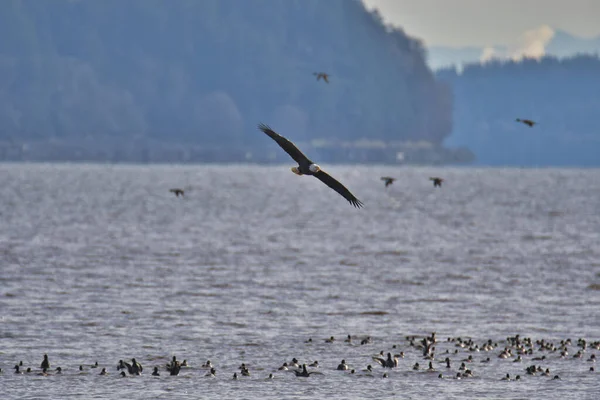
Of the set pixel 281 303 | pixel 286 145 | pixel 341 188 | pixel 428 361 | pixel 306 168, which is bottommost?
pixel 428 361

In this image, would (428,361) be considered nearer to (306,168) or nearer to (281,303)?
(306,168)

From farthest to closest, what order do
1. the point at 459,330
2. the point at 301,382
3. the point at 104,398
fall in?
1. the point at 459,330
2. the point at 301,382
3. the point at 104,398

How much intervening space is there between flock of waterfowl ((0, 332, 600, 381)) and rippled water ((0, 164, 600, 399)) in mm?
164

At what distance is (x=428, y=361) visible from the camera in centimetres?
3538

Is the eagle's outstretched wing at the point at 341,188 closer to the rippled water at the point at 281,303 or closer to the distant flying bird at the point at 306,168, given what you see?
the distant flying bird at the point at 306,168

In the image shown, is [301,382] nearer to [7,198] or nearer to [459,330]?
[459,330]

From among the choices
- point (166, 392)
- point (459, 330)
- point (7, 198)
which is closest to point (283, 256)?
point (459, 330)

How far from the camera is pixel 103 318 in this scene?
42750 mm

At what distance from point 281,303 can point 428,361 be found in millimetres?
13829

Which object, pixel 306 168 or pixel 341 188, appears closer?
pixel 341 188

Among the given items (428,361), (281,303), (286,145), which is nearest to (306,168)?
(286,145)

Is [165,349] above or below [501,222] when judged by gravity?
below

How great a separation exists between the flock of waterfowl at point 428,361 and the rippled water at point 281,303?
164mm

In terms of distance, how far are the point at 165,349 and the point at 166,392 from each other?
638 cm
